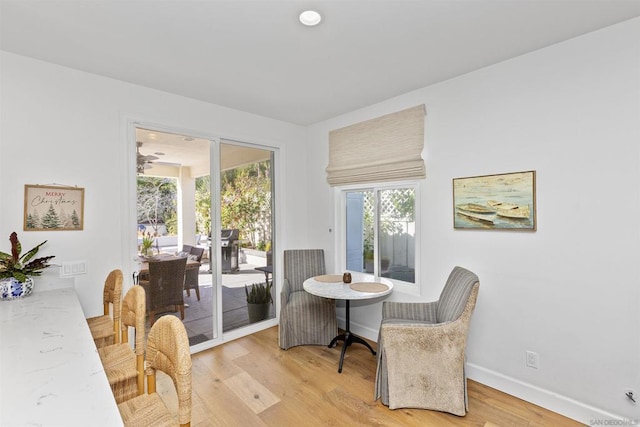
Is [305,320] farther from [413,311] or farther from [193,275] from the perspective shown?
[193,275]

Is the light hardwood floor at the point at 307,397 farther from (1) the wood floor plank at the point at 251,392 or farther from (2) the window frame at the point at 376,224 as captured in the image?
(2) the window frame at the point at 376,224

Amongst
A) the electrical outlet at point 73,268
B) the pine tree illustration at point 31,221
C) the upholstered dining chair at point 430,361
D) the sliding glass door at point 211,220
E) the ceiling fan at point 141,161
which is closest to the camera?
the upholstered dining chair at point 430,361

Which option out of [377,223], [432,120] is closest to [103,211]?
[377,223]

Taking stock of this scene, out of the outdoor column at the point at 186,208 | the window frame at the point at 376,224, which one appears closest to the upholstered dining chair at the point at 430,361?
the window frame at the point at 376,224

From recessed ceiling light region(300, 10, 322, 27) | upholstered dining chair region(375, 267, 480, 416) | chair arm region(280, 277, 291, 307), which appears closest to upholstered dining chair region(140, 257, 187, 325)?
chair arm region(280, 277, 291, 307)

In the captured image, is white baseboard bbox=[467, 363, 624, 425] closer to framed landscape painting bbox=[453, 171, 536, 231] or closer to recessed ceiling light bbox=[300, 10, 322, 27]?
framed landscape painting bbox=[453, 171, 536, 231]

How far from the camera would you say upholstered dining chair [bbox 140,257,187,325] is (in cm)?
290

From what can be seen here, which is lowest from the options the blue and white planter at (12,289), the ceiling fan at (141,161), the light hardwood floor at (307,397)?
the light hardwood floor at (307,397)

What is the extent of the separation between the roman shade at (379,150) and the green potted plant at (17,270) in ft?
8.85

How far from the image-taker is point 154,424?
1.15 m

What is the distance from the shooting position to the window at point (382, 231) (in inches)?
121

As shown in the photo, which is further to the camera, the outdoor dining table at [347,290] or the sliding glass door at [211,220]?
Answer: the sliding glass door at [211,220]

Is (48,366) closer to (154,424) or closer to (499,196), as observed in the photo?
(154,424)

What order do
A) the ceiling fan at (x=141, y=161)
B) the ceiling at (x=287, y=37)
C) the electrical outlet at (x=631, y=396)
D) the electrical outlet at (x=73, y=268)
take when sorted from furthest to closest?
the ceiling fan at (x=141, y=161)
the electrical outlet at (x=73, y=268)
the electrical outlet at (x=631, y=396)
the ceiling at (x=287, y=37)
